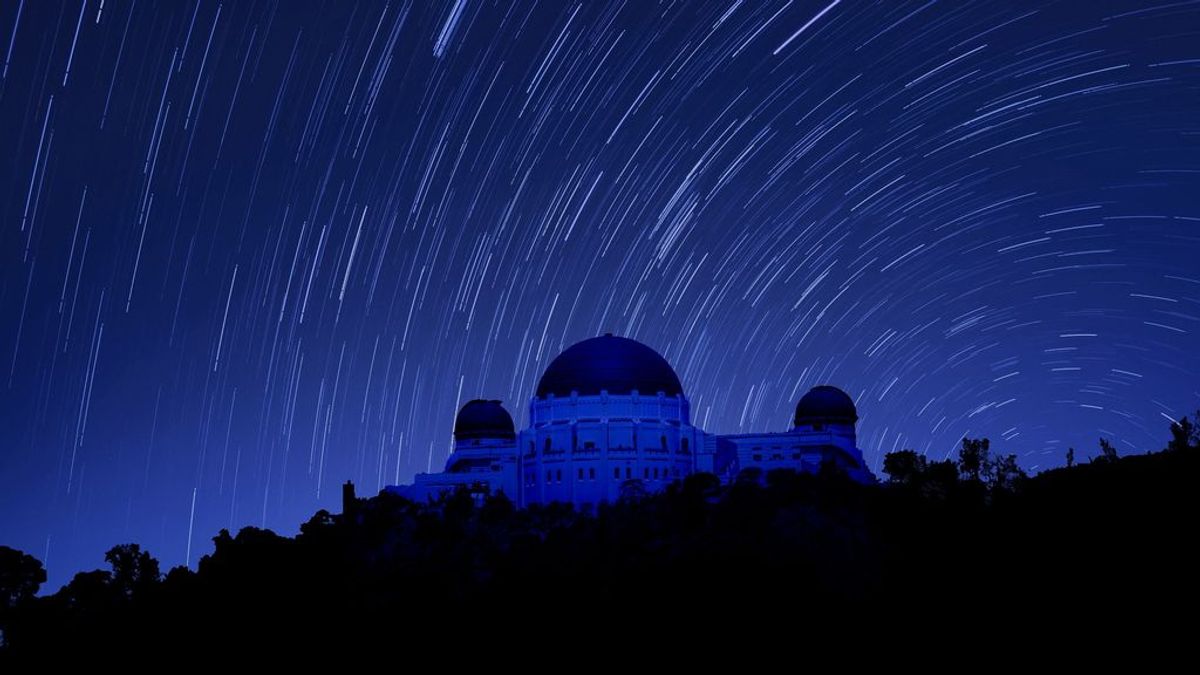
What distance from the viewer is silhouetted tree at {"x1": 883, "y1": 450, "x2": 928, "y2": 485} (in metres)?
79.3

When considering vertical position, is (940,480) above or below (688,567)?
above

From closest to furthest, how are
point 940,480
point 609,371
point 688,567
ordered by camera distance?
point 688,567
point 940,480
point 609,371

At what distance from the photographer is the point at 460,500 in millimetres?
84562

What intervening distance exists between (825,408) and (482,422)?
2623 cm

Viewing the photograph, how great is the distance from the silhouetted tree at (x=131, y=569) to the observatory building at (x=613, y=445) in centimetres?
1690

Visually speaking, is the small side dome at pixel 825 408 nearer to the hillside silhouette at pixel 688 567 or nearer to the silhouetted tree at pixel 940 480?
the hillside silhouette at pixel 688 567

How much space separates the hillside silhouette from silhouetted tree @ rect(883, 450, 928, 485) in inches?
5.5

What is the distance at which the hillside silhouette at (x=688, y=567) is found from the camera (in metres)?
50.3

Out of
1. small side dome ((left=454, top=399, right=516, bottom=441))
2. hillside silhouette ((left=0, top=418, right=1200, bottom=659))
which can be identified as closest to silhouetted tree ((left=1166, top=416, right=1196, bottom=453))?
hillside silhouette ((left=0, top=418, right=1200, bottom=659))

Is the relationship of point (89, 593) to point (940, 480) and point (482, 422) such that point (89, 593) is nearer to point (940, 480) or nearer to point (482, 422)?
point (482, 422)

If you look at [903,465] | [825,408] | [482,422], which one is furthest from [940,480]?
[482,422]

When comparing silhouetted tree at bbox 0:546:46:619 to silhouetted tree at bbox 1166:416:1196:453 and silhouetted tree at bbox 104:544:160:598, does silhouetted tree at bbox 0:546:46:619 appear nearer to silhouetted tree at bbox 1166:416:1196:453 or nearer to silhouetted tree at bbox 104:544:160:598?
silhouetted tree at bbox 104:544:160:598

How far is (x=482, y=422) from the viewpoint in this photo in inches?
3925

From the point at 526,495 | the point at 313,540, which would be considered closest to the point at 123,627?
the point at 313,540
